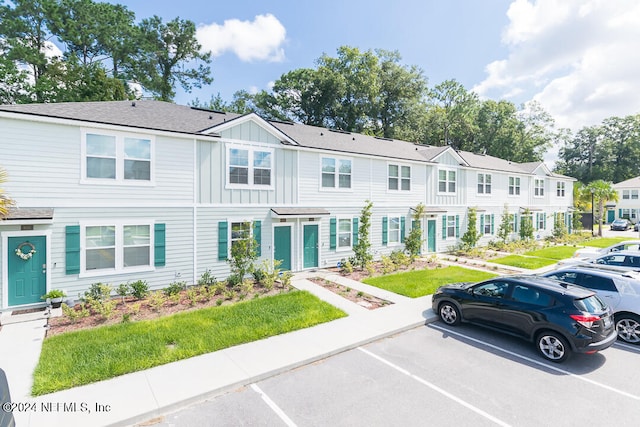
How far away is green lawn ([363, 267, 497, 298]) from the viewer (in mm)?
12421

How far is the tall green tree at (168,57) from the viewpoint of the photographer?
108ft

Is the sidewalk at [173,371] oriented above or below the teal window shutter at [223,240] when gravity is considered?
below

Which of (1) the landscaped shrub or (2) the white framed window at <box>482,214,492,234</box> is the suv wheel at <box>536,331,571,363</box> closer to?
(1) the landscaped shrub

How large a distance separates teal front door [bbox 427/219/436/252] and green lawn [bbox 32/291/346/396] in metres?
12.8

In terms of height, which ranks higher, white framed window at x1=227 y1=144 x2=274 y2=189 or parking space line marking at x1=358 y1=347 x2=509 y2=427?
white framed window at x1=227 y1=144 x2=274 y2=189

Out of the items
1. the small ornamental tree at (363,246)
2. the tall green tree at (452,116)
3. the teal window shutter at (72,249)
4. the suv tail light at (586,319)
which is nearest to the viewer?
the suv tail light at (586,319)

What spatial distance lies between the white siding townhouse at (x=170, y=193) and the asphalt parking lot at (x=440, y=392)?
8020 millimetres

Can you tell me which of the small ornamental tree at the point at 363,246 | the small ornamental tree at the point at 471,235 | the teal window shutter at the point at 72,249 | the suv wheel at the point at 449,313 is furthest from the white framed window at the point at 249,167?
the small ornamental tree at the point at 471,235

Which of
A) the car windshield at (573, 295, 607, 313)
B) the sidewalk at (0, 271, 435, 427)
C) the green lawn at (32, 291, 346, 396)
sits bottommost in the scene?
the sidewalk at (0, 271, 435, 427)

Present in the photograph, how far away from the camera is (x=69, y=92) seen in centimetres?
2381

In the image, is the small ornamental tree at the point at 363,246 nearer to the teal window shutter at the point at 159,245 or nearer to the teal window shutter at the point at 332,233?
the teal window shutter at the point at 332,233

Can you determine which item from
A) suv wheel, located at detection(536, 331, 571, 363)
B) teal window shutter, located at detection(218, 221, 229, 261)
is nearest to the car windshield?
suv wheel, located at detection(536, 331, 571, 363)

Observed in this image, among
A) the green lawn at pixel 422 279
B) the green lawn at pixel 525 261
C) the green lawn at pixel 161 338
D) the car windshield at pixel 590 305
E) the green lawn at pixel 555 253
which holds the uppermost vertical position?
the car windshield at pixel 590 305

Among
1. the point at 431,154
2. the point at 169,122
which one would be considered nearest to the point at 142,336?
the point at 169,122
